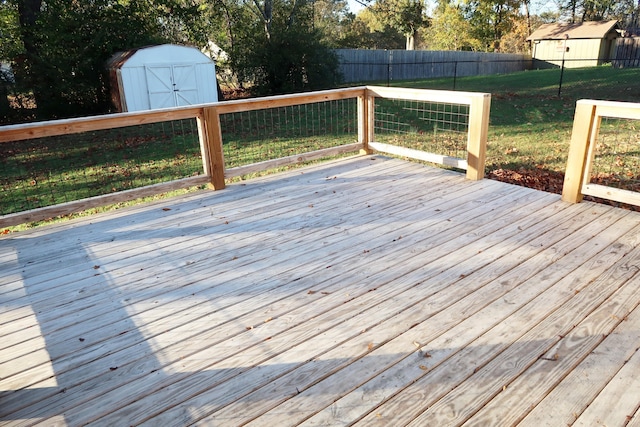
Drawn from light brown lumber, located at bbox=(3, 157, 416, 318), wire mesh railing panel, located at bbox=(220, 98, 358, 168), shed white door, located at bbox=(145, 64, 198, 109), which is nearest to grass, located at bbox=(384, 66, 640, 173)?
wire mesh railing panel, located at bbox=(220, 98, 358, 168)

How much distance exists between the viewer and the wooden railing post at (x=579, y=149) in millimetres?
3766

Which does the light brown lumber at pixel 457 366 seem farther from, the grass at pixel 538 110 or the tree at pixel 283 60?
the tree at pixel 283 60

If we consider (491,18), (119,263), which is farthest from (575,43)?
(119,263)

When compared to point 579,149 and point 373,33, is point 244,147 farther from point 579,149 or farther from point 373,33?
point 373,33

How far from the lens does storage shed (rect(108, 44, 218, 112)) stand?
12242 millimetres

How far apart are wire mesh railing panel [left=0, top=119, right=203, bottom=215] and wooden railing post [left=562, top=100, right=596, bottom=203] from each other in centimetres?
379

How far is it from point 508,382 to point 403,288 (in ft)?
2.86

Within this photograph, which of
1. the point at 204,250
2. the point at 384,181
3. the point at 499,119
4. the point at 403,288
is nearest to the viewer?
the point at 403,288

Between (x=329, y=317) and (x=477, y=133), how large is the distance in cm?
287

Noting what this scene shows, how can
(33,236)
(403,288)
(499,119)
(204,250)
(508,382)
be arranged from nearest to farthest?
1. (508,382)
2. (403,288)
3. (204,250)
4. (33,236)
5. (499,119)

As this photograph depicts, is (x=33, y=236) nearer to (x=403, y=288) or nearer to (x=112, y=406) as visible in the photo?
(x=112, y=406)

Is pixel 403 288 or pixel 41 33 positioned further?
pixel 41 33

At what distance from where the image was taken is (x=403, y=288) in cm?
272

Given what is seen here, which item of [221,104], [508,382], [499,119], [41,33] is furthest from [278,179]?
[41,33]
